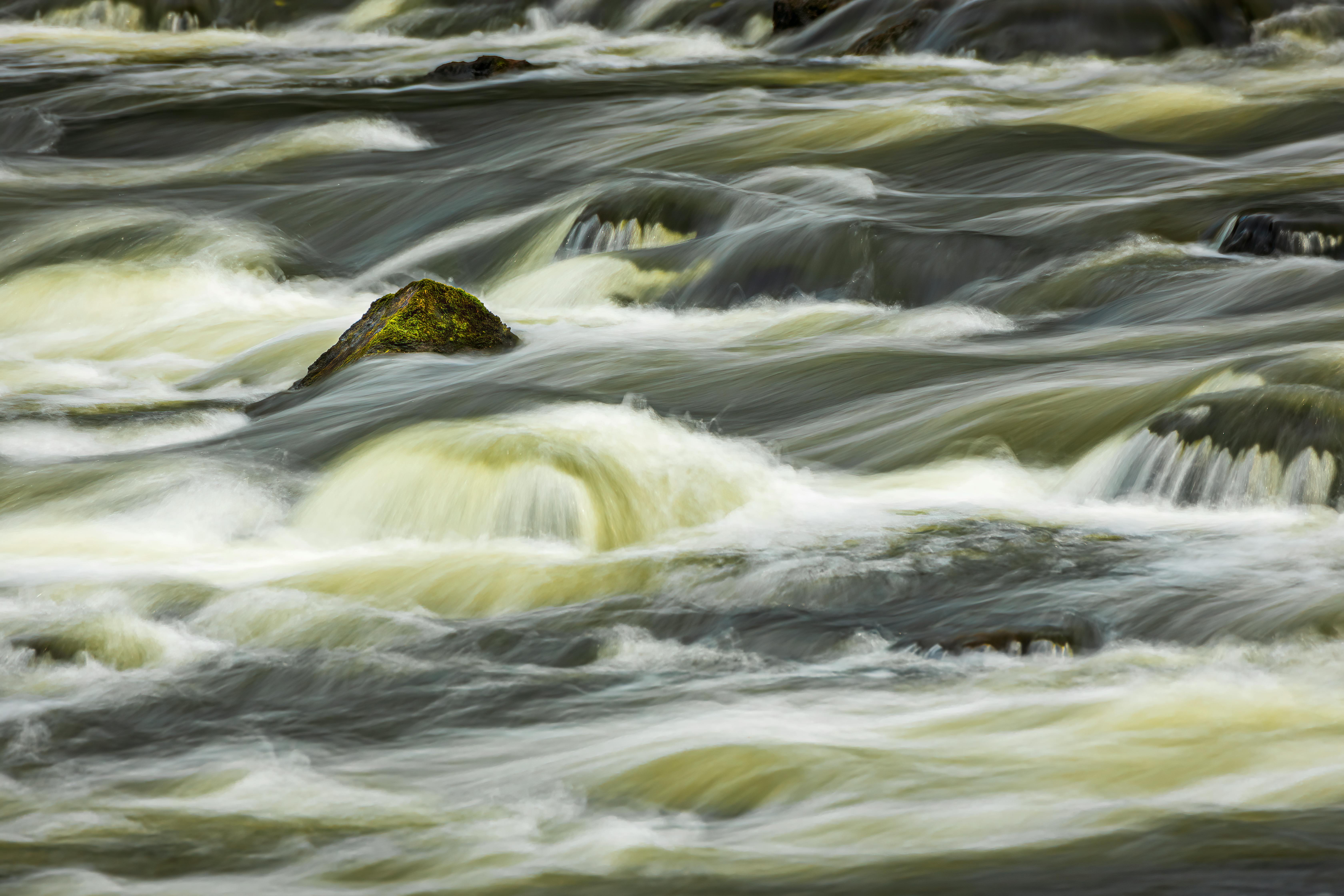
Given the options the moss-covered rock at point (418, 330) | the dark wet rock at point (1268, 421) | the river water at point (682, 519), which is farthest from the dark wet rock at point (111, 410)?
the dark wet rock at point (1268, 421)

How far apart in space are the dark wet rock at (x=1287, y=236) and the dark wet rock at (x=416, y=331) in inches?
145

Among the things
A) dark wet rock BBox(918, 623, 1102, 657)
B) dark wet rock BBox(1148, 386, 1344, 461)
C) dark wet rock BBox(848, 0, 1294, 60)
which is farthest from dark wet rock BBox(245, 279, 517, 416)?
dark wet rock BBox(848, 0, 1294, 60)

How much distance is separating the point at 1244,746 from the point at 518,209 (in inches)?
280

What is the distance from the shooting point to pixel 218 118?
13.0 meters

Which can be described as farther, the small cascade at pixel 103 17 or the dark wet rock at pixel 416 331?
the small cascade at pixel 103 17

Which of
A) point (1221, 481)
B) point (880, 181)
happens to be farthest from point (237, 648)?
point (880, 181)

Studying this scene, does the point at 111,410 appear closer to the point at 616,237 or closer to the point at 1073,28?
the point at 616,237

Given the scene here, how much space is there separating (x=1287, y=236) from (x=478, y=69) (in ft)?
26.9

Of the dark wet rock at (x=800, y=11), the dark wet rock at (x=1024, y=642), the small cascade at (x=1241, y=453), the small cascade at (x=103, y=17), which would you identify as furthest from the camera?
the small cascade at (x=103, y=17)

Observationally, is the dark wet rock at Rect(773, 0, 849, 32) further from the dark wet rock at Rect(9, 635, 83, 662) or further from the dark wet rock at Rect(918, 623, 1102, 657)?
the dark wet rock at Rect(9, 635, 83, 662)

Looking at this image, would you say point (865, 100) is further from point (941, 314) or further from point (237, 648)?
point (237, 648)

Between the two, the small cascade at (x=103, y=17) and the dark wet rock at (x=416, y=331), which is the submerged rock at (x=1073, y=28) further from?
the small cascade at (x=103, y=17)

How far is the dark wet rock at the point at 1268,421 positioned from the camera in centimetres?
531

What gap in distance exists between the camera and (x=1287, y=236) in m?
7.98
